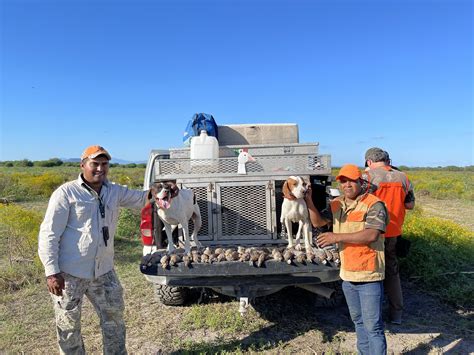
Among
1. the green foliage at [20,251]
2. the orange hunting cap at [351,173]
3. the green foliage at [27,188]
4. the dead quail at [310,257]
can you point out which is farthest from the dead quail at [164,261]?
the green foliage at [27,188]

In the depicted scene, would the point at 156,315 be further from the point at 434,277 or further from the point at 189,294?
the point at 434,277

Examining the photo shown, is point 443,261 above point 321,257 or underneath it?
underneath

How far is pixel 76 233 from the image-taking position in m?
2.94

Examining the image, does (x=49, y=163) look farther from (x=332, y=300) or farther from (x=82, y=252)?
(x=82, y=252)

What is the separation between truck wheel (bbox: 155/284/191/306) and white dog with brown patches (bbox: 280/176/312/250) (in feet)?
5.34

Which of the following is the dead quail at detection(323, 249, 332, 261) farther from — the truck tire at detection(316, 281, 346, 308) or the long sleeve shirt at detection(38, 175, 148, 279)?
the long sleeve shirt at detection(38, 175, 148, 279)

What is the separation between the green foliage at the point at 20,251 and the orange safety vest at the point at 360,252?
5.40 metres

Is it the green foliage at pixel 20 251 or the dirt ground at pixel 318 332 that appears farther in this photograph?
the green foliage at pixel 20 251

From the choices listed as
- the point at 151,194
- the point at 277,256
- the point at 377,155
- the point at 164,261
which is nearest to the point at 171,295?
the point at 164,261

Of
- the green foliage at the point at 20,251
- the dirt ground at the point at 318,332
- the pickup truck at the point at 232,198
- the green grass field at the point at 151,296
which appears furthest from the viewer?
the green foliage at the point at 20,251

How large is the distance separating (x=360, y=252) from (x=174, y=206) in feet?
6.45

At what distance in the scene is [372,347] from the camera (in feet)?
9.59

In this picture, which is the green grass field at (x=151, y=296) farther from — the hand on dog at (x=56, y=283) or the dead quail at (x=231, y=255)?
the hand on dog at (x=56, y=283)

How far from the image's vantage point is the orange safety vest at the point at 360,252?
2910 mm
